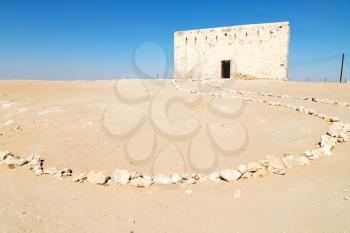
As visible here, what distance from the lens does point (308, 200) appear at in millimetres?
4199

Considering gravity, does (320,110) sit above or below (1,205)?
above

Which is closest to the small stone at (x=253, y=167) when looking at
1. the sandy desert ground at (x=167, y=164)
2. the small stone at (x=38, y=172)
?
the sandy desert ground at (x=167, y=164)

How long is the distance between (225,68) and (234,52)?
2.25 m

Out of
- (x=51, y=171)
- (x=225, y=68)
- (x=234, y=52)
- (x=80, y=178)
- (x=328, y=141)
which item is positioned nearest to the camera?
(x=80, y=178)

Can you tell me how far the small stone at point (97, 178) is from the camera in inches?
189

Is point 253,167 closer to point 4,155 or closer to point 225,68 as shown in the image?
point 4,155

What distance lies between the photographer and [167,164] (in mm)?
5625

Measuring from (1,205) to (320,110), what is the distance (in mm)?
9675

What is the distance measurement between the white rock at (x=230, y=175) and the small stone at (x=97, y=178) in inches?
80.8

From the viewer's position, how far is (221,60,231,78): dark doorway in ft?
72.8

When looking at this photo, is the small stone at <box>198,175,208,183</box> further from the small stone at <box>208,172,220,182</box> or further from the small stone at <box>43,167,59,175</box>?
the small stone at <box>43,167,59,175</box>

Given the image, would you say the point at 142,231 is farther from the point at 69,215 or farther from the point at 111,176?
the point at 111,176

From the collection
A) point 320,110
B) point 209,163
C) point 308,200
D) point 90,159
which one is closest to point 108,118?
point 90,159

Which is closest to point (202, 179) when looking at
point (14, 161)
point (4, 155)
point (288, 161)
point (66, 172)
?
point (288, 161)
